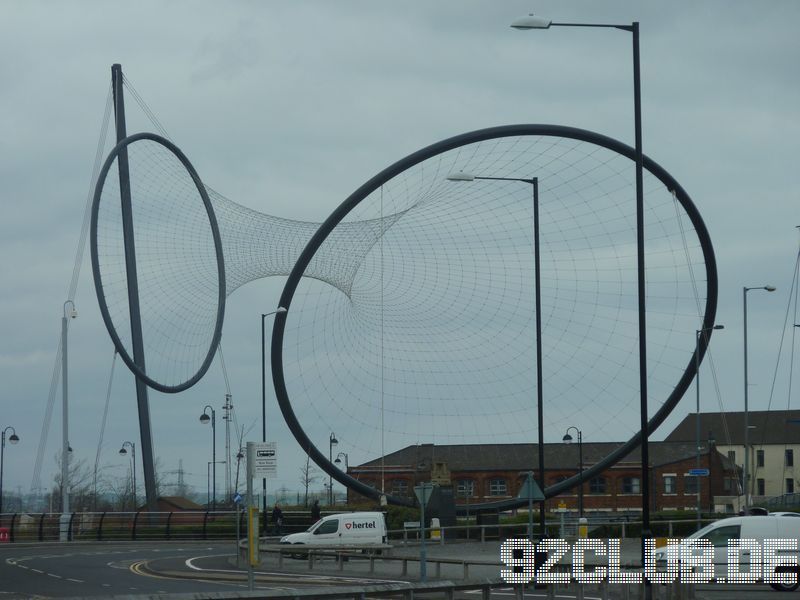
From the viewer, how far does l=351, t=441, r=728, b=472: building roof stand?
11725 centimetres

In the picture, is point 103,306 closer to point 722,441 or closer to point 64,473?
point 64,473

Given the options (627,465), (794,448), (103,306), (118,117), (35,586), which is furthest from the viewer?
(794,448)

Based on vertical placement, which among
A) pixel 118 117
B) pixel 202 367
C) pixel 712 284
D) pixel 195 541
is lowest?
pixel 195 541

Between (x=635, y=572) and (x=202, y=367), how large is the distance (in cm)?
3858

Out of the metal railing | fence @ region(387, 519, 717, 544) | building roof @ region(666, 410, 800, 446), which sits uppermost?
building roof @ region(666, 410, 800, 446)

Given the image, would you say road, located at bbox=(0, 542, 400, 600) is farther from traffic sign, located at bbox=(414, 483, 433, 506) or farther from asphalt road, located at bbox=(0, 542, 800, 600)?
traffic sign, located at bbox=(414, 483, 433, 506)

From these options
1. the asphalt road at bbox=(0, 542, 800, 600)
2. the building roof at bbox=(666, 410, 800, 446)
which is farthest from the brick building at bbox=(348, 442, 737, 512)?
the asphalt road at bbox=(0, 542, 800, 600)

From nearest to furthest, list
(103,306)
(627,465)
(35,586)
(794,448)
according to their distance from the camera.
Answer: (35,586), (103,306), (627,465), (794,448)

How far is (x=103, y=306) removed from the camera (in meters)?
60.5

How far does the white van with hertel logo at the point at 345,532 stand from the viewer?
47469mm

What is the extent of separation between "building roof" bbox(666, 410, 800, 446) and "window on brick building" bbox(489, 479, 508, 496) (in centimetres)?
3222

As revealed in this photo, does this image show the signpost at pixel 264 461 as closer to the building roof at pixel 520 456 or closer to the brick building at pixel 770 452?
the building roof at pixel 520 456

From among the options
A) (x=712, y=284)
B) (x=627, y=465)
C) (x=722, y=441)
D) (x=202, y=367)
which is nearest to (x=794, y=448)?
(x=722, y=441)

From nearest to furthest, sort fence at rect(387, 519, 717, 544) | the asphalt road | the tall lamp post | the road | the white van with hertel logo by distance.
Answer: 1. the tall lamp post
2. the asphalt road
3. the road
4. the white van with hertel logo
5. fence at rect(387, 519, 717, 544)
